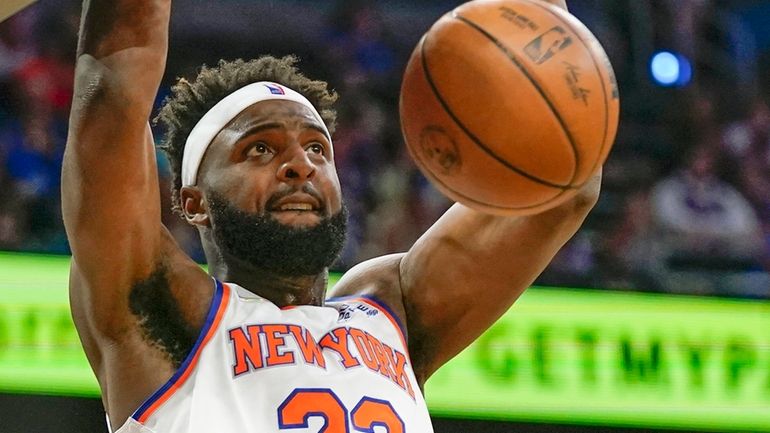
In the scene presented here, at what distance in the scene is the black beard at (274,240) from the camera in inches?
126

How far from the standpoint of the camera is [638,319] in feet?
19.6

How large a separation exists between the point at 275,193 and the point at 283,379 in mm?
518

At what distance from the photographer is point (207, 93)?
3625mm

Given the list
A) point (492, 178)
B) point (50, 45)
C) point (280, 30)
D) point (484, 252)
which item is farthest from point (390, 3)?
point (492, 178)

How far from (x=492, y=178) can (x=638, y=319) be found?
3.42 meters

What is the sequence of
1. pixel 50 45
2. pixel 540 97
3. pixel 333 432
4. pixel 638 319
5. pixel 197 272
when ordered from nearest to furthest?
1. pixel 540 97
2. pixel 333 432
3. pixel 197 272
4. pixel 638 319
5. pixel 50 45

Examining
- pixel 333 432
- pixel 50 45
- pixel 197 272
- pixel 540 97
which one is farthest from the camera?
pixel 50 45

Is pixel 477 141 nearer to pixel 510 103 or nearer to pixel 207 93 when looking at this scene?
pixel 510 103

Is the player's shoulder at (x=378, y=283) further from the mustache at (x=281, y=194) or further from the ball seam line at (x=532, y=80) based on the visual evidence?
the ball seam line at (x=532, y=80)

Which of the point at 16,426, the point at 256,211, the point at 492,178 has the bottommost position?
the point at 16,426

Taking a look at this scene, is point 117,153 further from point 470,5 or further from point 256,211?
point 470,5

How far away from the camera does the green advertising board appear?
18.1ft

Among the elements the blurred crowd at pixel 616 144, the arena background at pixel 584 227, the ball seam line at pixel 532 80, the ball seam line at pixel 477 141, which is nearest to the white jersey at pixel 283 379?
the ball seam line at pixel 477 141

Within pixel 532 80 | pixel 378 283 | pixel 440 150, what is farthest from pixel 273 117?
pixel 532 80
